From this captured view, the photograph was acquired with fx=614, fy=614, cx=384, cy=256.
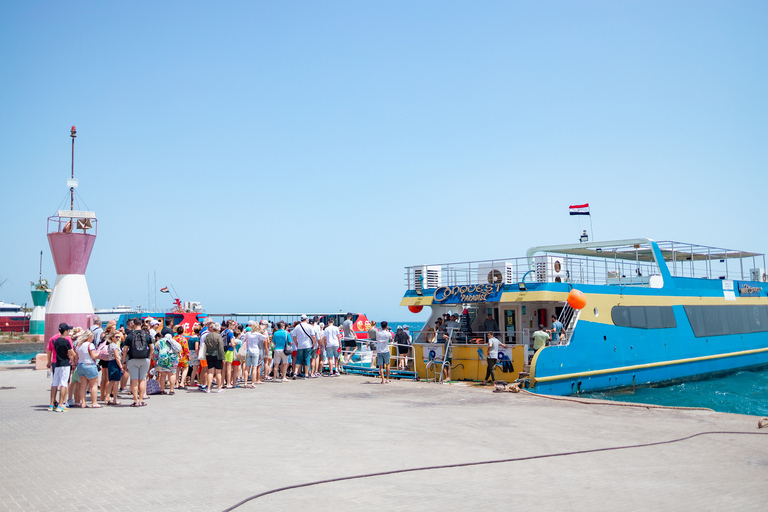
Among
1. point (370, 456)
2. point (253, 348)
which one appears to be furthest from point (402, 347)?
point (370, 456)

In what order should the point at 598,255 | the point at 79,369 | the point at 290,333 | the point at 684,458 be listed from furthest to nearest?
the point at 598,255, the point at 290,333, the point at 79,369, the point at 684,458

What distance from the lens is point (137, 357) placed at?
12.2 meters

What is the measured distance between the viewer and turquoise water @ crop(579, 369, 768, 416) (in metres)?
17.8

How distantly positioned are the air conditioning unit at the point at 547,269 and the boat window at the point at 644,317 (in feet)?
7.99

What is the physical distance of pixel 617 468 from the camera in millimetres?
7566

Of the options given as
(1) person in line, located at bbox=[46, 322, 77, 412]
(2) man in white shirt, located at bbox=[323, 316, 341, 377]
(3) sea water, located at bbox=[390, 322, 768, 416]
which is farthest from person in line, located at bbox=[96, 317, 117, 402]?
(3) sea water, located at bbox=[390, 322, 768, 416]

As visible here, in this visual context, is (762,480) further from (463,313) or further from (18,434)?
(463,313)

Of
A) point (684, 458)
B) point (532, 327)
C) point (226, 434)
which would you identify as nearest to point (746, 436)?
point (684, 458)

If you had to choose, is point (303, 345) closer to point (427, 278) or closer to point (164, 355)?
point (427, 278)

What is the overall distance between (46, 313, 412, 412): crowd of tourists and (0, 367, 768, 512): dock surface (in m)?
0.63

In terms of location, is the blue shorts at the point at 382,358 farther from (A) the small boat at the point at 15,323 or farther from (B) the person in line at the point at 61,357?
(A) the small boat at the point at 15,323

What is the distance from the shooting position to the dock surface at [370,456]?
6145 millimetres

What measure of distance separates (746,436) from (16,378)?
18.9 meters

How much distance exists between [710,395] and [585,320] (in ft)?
18.3
